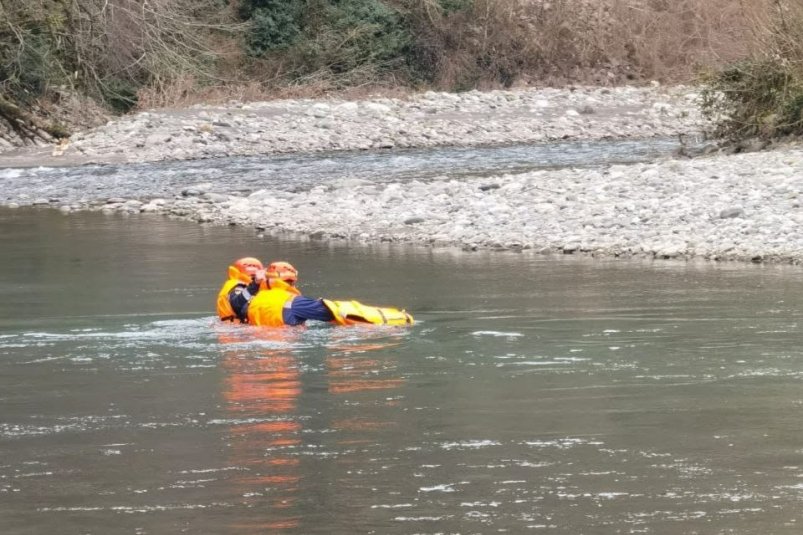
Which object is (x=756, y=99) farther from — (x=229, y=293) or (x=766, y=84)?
(x=229, y=293)

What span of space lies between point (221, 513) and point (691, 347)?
16.2ft

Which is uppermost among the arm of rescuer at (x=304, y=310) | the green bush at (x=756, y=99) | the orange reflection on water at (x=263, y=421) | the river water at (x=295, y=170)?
the green bush at (x=756, y=99)

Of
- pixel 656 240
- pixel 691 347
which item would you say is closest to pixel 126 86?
pixel 656 240

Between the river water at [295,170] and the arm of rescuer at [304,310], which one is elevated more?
the river water at [295,170]

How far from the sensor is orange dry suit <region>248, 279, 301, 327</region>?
12.5 m

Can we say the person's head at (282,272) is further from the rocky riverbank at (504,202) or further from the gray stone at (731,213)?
the gray stone at (731,213)

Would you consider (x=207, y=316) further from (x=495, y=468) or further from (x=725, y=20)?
(x=725, y=20)

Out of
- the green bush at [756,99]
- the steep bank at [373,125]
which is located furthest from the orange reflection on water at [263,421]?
the steep bank at [373,125]

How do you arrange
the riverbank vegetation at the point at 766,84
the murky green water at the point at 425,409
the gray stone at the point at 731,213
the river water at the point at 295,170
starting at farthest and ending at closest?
the river water at the point at 295,170, the riverbank vegetation at the point at 766,84, the gray stone at the point at 731,213, the murky green water at the point at 425,409

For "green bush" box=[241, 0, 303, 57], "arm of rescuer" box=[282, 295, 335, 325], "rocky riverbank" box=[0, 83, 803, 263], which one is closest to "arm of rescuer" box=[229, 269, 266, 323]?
"arm of rescuer" box=[282, 295, 335, 325]

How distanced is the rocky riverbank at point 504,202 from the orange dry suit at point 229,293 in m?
5.71

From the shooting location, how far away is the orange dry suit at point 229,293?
12961 mm

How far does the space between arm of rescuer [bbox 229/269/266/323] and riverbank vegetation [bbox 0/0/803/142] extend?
16.4 metres

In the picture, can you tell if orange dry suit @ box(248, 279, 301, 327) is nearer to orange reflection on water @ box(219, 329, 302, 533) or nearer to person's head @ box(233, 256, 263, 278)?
orange reflection on water @ box(219, 329, 302, 533)
